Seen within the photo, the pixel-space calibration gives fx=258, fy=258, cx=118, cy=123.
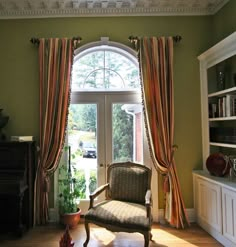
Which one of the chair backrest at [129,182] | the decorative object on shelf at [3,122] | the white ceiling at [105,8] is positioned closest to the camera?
the chair backrest at [129,182]

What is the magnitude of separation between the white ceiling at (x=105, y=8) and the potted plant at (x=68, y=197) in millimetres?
2206

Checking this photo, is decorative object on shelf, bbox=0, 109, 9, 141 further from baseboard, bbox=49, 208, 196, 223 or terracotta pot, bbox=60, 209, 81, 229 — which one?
terracotta pot, bbox=60, 209, 81, 229

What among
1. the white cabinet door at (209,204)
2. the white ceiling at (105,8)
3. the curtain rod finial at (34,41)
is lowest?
the white cabinet door at (209,204)

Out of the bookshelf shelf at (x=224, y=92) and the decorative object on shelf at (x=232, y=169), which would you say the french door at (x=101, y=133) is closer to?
the bookshelf shelf at (x=224, y=92)

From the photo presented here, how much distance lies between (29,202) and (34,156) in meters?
0.66

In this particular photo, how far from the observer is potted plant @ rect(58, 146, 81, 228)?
3791 millimetres

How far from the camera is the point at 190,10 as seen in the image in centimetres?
417

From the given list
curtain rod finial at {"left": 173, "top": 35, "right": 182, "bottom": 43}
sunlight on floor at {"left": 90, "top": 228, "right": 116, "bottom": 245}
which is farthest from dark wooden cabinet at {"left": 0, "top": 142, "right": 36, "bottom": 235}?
curtain rod finial at {"left": 173, "top": 35, "right": 182, "bottom": 43}

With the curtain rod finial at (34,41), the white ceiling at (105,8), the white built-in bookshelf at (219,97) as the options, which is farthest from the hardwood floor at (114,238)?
the white ceiling at (105,8)

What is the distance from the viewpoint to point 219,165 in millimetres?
3492

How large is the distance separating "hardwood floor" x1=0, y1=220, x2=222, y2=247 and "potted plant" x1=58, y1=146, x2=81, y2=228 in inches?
6.1

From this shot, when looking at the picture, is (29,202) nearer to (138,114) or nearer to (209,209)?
(138,114)

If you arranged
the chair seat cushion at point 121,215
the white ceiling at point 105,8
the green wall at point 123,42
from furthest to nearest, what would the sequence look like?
the green wall at point 123,42
the white ceiling at point 105,8
the chair seat cushion at point 121,215

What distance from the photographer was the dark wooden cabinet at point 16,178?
357 cm
